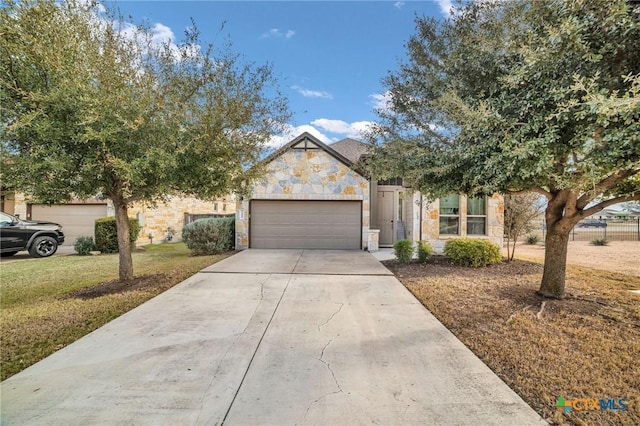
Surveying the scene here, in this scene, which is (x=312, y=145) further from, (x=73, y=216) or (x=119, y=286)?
(x=73, y=216)

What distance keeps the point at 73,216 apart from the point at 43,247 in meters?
3.47

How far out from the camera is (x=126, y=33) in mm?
5574

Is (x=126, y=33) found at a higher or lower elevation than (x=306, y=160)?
higher

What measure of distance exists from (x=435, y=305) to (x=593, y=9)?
14.8 ft

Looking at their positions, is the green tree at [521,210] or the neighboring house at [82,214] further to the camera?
the neighboring house at [82,214]

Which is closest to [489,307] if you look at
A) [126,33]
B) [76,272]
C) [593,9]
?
[593,9]

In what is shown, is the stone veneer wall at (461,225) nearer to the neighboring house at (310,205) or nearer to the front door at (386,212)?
the neighboring house at (310,205)

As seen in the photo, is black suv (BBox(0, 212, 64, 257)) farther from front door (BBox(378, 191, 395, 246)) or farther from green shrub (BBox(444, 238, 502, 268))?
green shrub (BBox(444, 238, 502, 268))

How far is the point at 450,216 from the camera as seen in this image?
1096cm

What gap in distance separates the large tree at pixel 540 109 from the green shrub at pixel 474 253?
295cm

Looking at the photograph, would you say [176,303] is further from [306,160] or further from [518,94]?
[306,160]

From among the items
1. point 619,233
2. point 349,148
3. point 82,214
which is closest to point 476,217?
point 349,148

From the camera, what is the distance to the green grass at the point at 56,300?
377cm

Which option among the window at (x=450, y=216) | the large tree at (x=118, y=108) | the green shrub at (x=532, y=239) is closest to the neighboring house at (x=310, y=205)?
the window at (x=450, y=216)
